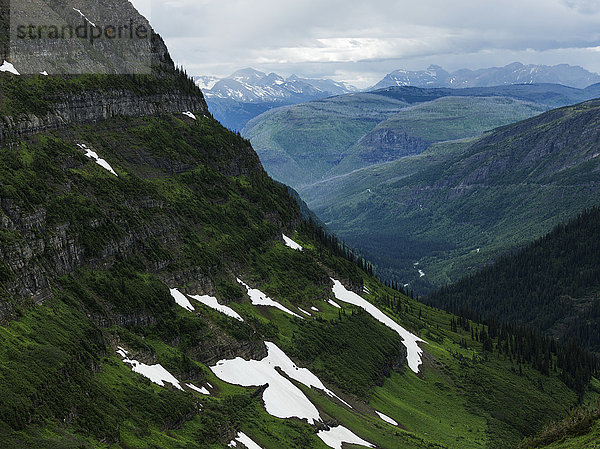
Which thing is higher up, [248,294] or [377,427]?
[248,294]

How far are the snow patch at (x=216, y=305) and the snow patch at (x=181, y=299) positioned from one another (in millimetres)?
4188

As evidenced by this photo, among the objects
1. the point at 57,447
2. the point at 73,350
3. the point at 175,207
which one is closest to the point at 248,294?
the point at 175,207

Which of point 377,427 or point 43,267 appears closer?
point 43,267

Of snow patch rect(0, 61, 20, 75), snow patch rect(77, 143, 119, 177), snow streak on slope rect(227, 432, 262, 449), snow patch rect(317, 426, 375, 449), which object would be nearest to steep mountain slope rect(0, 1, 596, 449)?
snow patch rect(317, 426, 375, 449)

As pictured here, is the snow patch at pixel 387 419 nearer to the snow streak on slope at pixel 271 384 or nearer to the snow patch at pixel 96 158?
the snow streak on slope at pixel 271 384

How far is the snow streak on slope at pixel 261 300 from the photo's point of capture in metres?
176

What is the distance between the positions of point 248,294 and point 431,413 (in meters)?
54.2

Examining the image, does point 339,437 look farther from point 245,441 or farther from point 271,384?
point 245,441

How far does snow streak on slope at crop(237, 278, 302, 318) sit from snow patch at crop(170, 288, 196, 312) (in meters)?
27.6

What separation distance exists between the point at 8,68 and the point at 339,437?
109787 millimetres

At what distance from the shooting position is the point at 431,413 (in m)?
177

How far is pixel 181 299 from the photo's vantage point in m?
147

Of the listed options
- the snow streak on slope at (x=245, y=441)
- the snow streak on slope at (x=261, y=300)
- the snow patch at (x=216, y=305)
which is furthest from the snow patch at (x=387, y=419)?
the snow streak on slope at (x=245, y=441)

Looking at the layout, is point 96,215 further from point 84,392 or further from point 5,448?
point 5,448
